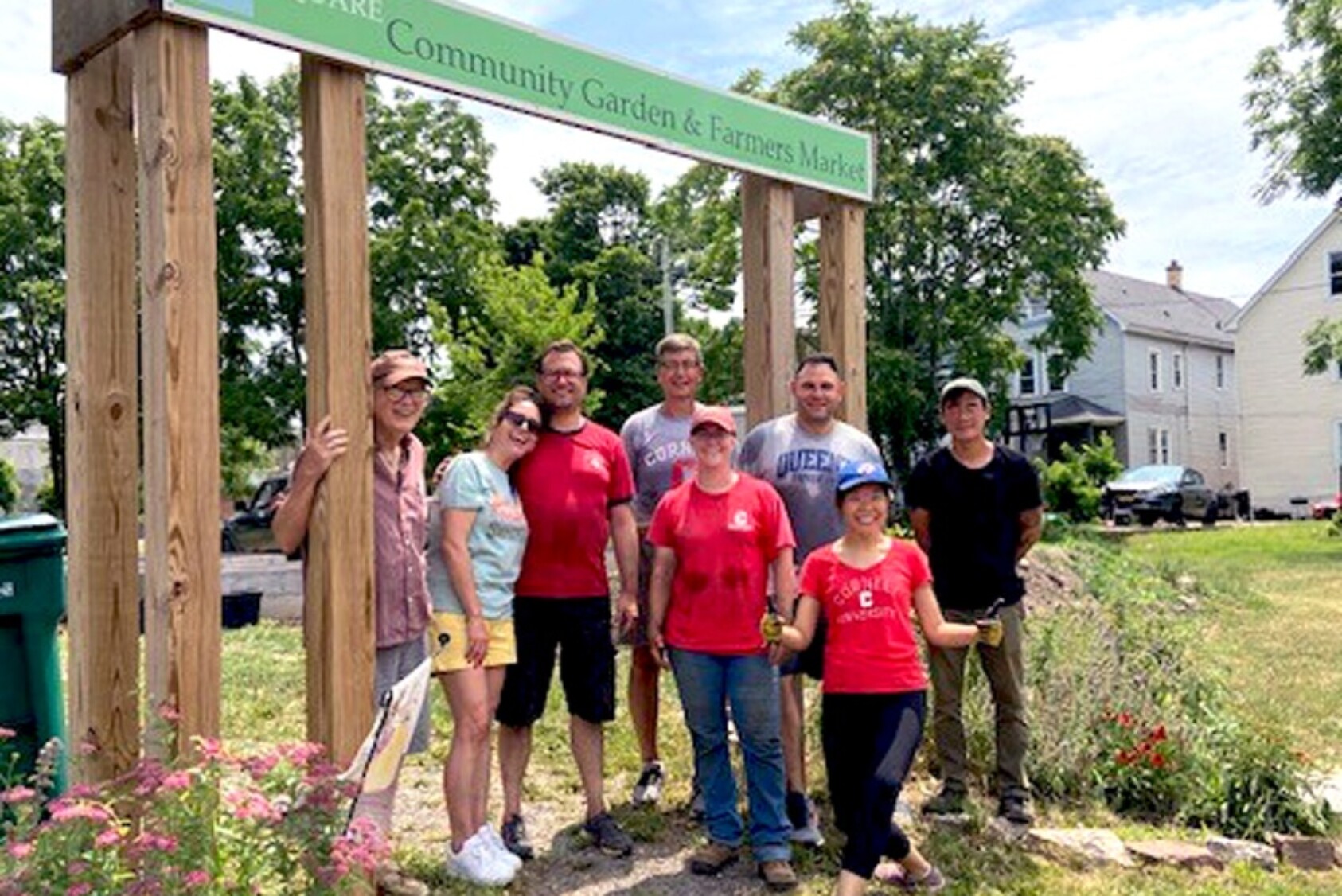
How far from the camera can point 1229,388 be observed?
44.9 m

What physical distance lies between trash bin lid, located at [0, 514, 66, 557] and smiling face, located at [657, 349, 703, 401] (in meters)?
2.32

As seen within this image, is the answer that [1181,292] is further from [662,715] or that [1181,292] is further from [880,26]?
[662,715]

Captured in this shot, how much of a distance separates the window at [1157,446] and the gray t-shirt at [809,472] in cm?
3768

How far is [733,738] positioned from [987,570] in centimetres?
168

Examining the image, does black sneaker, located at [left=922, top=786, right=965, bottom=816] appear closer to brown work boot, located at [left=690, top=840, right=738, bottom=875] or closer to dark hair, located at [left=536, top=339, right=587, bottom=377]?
brown work boot, located at [left=690, top=840, right=738, bottom=875]

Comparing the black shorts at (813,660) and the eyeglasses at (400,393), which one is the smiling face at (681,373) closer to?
the black shorts at (813,660)

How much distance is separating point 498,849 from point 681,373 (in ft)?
6.45

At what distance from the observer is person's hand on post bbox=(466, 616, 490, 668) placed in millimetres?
4008

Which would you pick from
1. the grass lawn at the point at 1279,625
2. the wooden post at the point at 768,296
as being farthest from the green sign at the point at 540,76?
the grass lawn at the point at 1279,625

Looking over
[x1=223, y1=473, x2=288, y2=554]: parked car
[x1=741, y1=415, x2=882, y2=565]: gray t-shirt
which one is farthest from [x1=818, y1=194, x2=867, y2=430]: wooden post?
[x1=223, y1=473, x2=288, y2=554]: parked car

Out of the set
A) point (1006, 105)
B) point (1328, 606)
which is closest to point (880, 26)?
point (1006, 105)

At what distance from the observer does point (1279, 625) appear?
11.0 metres

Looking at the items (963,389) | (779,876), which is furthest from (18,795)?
(963,389)

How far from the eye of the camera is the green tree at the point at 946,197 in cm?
2492
